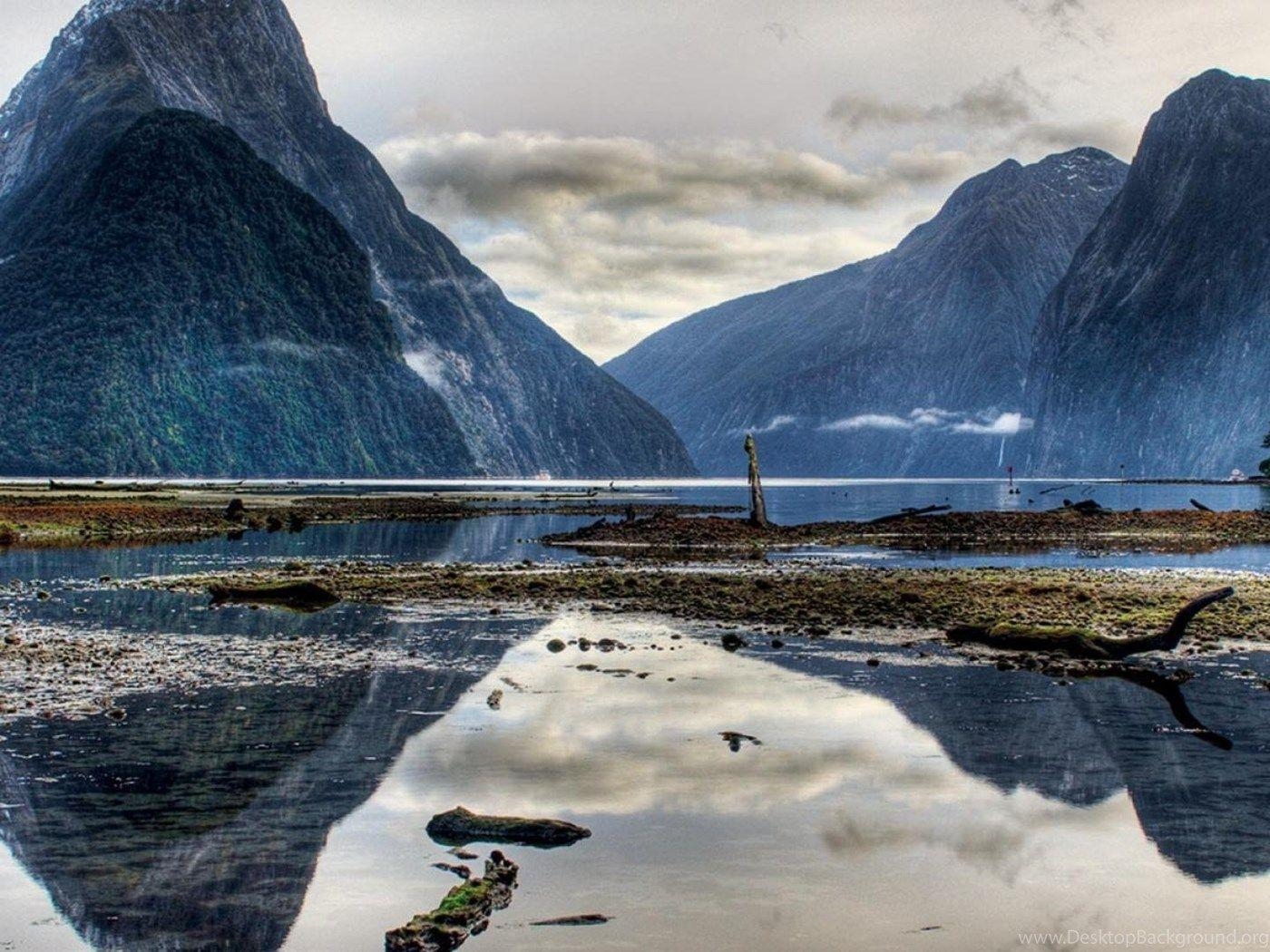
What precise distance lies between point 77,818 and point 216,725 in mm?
4962

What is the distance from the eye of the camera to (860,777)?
15.9 meters

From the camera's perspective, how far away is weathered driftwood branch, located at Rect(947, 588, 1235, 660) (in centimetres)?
2467

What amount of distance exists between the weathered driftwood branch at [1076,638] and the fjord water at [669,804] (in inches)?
46.1

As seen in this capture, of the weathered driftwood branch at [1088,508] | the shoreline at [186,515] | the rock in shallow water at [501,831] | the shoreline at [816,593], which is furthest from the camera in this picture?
the weathered driftwood branch at [1088,508]

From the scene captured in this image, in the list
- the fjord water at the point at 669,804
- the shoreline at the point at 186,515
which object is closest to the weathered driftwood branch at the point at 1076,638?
the fjord water at the point at 669,804

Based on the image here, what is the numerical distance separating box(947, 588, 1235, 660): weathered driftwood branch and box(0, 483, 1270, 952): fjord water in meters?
1.17

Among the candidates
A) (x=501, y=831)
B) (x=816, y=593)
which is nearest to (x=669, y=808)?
(x=501, y=831)

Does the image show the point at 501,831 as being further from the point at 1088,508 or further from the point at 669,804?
the point at 1088,508

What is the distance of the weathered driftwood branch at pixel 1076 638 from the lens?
24672 mm

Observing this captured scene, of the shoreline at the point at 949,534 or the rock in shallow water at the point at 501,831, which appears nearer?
the rock in shallow water at the point at 501,831

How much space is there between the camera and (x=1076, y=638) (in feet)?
86.4

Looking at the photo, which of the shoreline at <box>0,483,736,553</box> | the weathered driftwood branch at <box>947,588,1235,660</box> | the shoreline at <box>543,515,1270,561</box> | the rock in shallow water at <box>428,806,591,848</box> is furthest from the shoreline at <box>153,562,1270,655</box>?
the shoreline at <box>0,483,736,553</box>

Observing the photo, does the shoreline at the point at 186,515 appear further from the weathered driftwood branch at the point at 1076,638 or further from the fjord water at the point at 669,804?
the fjord water at the point at 669,804

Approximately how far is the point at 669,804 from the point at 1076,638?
46.9 ft
